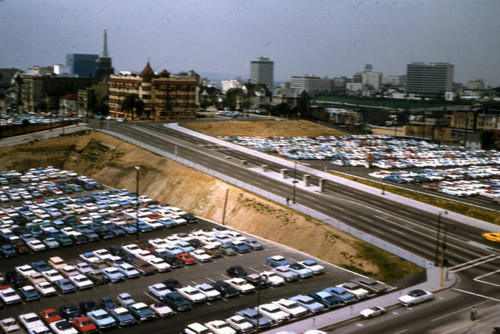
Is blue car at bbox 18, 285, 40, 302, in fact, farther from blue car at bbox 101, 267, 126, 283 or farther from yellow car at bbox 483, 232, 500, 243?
yellow car at bbox 483, 232, 500, 243

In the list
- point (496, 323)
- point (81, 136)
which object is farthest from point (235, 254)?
point (81, 136)

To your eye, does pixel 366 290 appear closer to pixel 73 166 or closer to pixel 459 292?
pixel 459 292

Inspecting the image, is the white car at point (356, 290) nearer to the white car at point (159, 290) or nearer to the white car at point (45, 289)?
the white car at point (159, 290)

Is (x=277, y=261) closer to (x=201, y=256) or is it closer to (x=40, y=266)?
(x=201, y=256)

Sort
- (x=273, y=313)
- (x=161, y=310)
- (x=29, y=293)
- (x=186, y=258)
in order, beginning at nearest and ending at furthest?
1. (x=273, y=313)
2. (x=161, y=310)
3. (x=29, y=293)
4. (x=186, y=258)

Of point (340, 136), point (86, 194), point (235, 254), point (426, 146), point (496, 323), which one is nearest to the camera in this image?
point (496, 323)

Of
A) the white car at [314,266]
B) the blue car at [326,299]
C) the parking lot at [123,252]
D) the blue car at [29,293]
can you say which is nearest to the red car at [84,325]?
the parking lot at [123,252]

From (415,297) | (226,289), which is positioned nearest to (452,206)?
(415,297)
